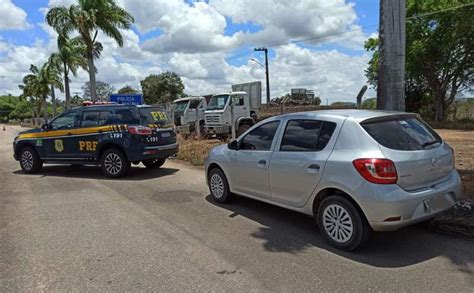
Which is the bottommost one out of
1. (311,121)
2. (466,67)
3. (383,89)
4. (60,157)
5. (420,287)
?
(420,287)

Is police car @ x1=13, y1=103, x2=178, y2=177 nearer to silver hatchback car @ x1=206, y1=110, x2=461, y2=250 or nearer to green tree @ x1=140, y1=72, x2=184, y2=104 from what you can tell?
silver hatchback car @ x1=206, y1=110, x2=461, y2=250

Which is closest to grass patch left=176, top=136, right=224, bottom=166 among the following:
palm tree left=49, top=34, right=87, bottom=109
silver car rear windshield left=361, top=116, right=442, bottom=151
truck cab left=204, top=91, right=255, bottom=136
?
truck cab left=204, top=91, right=255, bottom=136

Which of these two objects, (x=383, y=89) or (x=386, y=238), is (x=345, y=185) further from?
(x=383, y=89)

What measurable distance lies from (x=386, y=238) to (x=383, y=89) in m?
3.14

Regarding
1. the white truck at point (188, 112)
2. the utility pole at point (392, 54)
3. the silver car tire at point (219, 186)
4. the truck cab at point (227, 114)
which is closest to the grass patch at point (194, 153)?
the truck cab at point (227, 114)

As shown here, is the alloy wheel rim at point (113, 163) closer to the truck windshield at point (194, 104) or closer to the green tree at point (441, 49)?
the truck windshield at point (194, 104)

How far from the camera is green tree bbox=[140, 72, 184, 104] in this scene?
58.5 m

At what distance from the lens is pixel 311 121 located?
17.3 feet

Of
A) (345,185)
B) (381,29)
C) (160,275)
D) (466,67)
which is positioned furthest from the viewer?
(466,67)

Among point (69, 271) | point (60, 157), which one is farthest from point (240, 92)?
point (69, 271)

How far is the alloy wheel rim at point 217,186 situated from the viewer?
6852 millimetres

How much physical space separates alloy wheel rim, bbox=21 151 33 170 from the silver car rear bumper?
9646 millimetres

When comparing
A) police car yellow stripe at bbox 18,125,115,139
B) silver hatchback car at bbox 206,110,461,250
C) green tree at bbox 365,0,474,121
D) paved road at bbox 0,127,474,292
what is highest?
green tree at bbox 365,0,474,121

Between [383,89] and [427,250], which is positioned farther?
[383,89]
